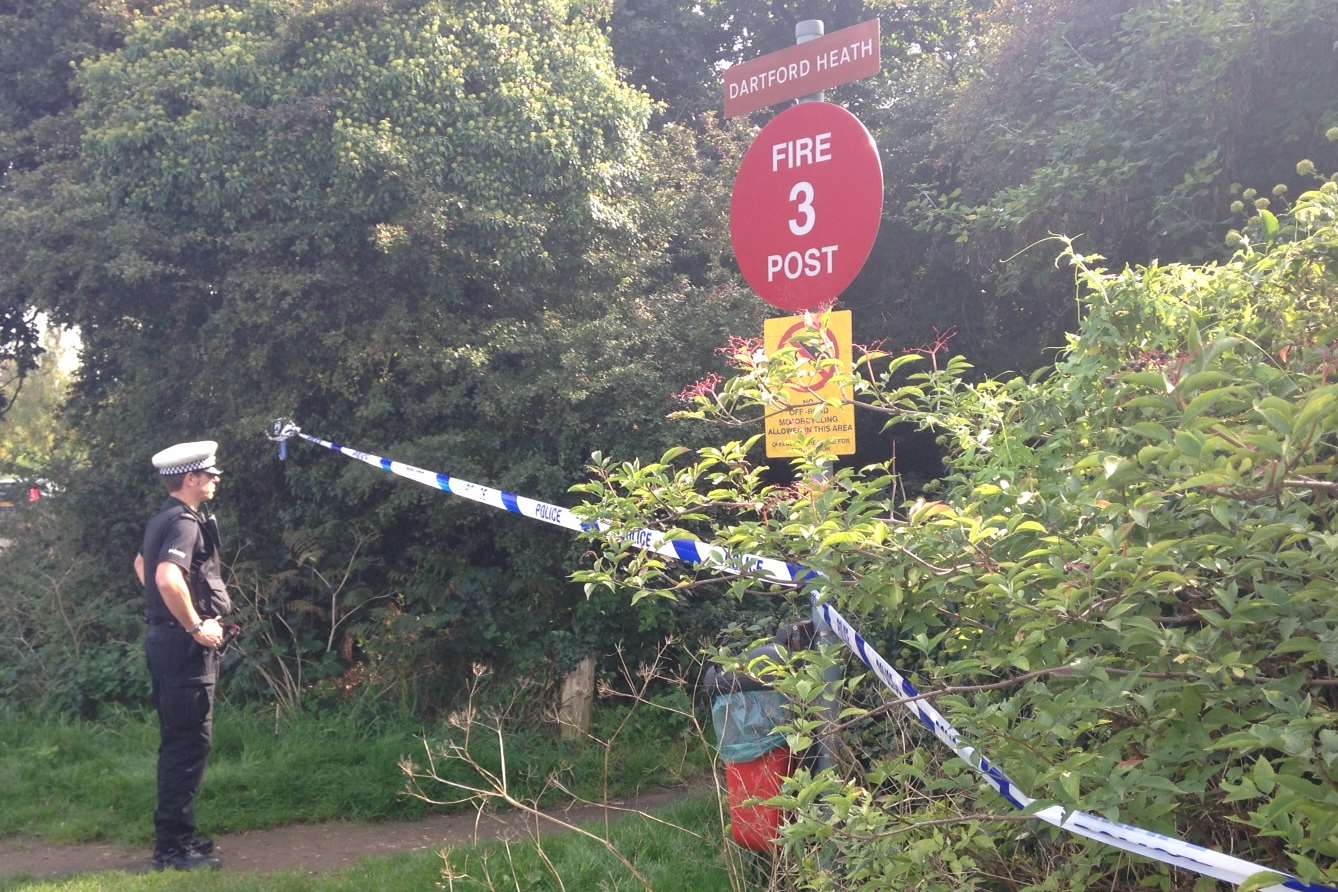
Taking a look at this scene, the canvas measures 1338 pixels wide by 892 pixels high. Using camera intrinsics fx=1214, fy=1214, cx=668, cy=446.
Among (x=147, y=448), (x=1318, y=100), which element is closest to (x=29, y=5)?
(x=147, y=448)

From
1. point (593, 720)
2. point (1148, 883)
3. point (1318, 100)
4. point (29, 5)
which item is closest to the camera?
point (1148, 883)

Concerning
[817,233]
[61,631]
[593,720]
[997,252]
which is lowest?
[593,720]

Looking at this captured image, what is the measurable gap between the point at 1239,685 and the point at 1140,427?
1.66 ft

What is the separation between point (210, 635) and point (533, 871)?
1807 millimetres

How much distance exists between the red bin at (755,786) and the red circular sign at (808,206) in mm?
1661

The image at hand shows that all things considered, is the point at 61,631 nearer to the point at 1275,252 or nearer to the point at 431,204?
the point at 431,204

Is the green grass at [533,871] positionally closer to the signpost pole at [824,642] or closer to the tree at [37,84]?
the signpost pole at [824,642]

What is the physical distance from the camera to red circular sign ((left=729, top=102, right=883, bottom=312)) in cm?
437

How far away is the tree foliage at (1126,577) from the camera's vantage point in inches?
76.8

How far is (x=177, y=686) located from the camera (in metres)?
5.48

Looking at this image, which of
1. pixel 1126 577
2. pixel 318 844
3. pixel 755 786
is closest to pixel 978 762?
pixel 1126 577

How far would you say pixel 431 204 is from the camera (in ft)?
25.2

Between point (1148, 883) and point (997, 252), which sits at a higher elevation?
point (997, 252)

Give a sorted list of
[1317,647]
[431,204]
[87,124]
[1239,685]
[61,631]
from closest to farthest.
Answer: [1317,647]
[1239,685]
[431,204]
[61,631]
[87,124]
